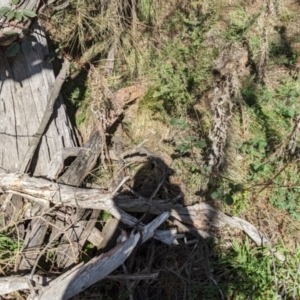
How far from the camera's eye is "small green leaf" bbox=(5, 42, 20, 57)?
2.98m

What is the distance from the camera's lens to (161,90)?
368cm

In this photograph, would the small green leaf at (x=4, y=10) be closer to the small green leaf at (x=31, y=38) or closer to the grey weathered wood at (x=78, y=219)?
the small green leaf at (x=31, y=38)

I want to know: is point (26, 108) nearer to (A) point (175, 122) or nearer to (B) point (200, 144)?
(A) point (175, 122)

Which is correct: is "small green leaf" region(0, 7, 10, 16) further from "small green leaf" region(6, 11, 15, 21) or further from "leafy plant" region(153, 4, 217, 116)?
"leafy plant" region(153, 4, 217, 116)

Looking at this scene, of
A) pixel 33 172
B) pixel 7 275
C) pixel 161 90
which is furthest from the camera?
pixel 161 90

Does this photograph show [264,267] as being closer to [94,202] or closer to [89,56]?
[94,202]

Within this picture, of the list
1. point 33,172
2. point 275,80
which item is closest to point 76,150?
point 33,172

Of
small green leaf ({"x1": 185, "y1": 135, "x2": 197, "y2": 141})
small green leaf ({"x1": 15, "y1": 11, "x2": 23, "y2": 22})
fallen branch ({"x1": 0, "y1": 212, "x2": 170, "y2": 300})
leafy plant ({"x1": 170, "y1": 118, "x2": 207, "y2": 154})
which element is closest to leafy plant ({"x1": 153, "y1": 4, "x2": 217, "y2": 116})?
leafy plant ({"x1": 170, "y1": 118, "x2": 207, "y2": 154})

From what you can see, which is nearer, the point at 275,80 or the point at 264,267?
the point at 264,267

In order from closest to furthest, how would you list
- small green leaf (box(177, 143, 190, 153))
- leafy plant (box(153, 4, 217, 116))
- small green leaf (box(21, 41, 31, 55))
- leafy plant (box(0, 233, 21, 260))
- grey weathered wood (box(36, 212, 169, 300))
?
grey weathered wood (box(36, 212, 169, 300))
leafy plant (box(0, 233, 21, 260))
small green leaf (box(21, 41, 31, 55))
small green leaf (box(177, 143, 190, 153))
leafy plant (box(153, 4, 217, 116))

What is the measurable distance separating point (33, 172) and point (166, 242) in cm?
111

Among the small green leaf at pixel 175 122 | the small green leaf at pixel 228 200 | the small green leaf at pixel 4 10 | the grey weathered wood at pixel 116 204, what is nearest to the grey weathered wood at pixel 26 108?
the small green leaf at pixel 4 10

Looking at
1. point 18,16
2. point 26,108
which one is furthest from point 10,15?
point 26,108

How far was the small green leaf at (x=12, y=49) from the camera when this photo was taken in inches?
117
